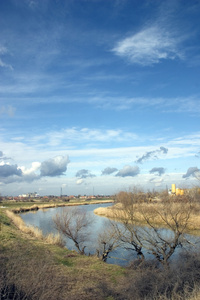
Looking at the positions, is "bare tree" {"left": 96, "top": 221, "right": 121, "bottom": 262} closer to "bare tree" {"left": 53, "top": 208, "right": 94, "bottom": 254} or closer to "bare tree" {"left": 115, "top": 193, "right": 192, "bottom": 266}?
"bare tree" {"left": 115, "top": 193, "right": 192, "bottom": 266}

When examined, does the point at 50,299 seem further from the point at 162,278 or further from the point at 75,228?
the point at 75,228

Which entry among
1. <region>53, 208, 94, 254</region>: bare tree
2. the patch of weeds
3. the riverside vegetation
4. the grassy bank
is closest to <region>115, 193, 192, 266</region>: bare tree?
the riverside vegetation

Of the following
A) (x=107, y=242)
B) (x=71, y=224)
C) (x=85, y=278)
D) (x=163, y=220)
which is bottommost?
(x=85, y=278)

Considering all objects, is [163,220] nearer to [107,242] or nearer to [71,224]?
[107,242]

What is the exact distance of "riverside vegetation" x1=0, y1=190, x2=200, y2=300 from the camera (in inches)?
308

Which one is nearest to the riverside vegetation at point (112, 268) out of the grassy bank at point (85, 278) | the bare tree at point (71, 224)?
the grassy bank at point (85, 278)

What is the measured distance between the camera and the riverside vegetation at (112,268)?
7834 mm

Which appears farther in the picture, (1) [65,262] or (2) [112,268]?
(1) [65,262]

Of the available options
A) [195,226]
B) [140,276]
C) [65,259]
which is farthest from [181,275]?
[195,226]

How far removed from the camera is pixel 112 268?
1495 centimetres

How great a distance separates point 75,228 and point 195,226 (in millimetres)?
13161

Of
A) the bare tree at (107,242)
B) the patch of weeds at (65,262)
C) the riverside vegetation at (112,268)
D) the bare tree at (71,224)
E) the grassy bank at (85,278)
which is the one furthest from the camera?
the bare tree at (71,224)

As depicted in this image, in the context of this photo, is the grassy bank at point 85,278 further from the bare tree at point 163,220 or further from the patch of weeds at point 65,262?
the bare tree at point 163,220

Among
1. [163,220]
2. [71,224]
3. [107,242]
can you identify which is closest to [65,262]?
[107,242]
